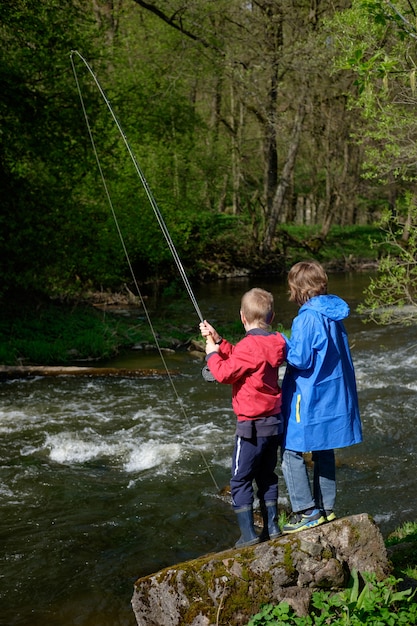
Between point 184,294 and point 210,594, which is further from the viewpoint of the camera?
point 184,294

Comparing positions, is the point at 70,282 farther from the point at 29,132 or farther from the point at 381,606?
the point at 381,606

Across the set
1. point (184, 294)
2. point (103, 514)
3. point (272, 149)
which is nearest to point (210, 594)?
point (103, 514)

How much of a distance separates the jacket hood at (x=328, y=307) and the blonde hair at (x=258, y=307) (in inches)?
8.7

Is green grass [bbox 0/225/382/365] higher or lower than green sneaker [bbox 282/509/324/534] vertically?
lower

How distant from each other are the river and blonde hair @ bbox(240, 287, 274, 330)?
220cm

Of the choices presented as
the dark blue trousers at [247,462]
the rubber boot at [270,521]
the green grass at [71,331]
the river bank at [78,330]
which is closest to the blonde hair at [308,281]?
the dark blue trousers at [247,462]

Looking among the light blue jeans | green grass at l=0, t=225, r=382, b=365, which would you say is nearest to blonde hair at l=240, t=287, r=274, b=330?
the light blue jeans

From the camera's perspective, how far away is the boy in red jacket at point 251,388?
4109 millimetres

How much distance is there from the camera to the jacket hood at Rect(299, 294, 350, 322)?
13.4 ft

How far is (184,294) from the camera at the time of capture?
20.9m

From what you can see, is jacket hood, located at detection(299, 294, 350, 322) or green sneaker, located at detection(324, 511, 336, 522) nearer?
jacket hood, located at detection(299, 294, 350, 322)

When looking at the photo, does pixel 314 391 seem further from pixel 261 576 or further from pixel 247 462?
pixel 261 576

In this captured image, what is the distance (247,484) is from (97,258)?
13002 mm

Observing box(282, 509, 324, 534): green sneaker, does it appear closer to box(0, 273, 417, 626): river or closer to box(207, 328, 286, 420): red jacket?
box(207, 328, 286, 420): red jacket
